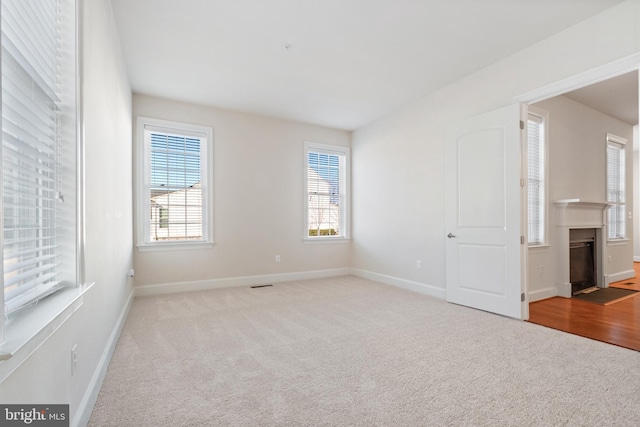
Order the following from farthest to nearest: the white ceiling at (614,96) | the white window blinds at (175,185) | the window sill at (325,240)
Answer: the window sill at (325,240), the white window blinds at (175,185), the white ceiling at (614,96)

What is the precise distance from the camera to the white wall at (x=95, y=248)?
1.21 meters

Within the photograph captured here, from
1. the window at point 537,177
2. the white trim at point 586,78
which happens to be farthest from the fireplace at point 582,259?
the white trim at point 586,78

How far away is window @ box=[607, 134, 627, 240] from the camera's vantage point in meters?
5.54

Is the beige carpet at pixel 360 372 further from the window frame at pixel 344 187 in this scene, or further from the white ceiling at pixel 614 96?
the white ceiling at pixel 614 96

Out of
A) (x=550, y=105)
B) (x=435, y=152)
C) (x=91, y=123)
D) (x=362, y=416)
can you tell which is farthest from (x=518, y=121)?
(x=91, y=123)

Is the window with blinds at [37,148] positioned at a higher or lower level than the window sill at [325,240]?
higher

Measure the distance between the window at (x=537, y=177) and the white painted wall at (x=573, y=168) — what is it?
159mm

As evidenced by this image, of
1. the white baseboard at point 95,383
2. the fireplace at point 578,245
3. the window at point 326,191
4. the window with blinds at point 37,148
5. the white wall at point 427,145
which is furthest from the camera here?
the window at point 326,191

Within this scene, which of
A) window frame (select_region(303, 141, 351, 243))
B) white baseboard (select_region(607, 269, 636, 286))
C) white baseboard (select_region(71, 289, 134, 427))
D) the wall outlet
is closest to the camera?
the wall outlet

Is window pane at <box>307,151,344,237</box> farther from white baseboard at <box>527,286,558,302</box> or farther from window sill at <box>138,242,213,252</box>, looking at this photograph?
white baseboard at <box>527,286,558,302</box>

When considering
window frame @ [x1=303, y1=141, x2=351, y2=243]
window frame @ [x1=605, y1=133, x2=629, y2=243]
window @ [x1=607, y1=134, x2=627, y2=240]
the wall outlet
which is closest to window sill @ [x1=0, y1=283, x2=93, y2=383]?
the wall outlet

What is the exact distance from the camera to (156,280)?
4539mm

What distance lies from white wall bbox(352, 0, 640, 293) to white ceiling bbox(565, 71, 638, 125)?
1560 millimetres

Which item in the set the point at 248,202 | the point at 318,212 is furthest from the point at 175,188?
the point at 318,212
